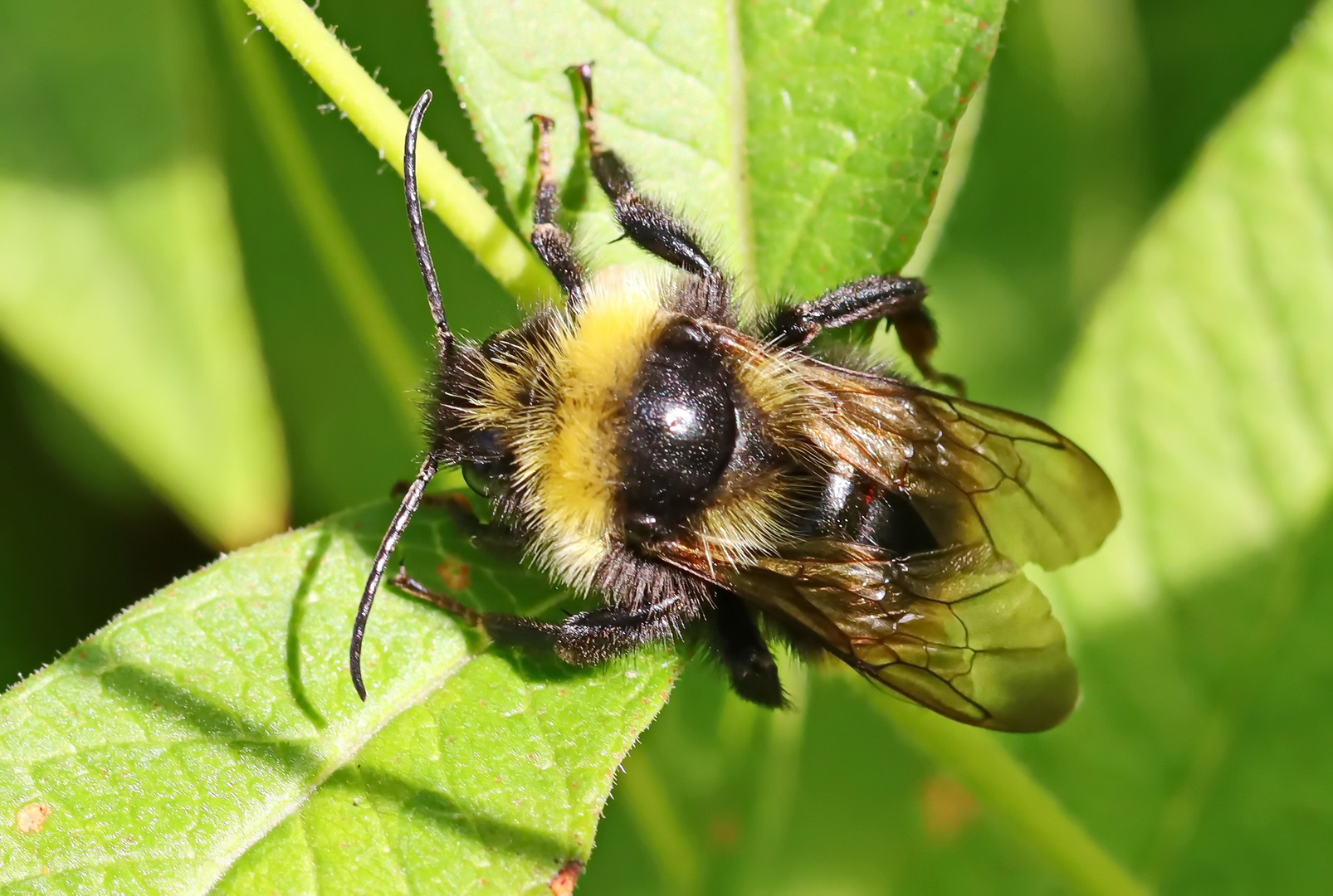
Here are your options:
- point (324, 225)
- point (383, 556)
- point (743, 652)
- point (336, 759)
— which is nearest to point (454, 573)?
point (383, 556)

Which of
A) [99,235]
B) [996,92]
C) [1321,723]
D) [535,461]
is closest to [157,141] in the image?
[99,235]

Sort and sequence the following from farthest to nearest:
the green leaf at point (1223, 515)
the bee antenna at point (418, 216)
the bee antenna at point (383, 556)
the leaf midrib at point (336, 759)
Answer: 1. the green leaf at point (1223, 515)
2. the bee antenna at point (418, 216)
3. the bee antenna at point (383, 556)
4. the leaf midrib at point (336, 759)

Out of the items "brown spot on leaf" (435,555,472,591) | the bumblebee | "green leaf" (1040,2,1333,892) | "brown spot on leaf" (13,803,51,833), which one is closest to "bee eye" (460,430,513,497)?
the bumblebee

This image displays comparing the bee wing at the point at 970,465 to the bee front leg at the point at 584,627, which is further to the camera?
the bee wing at the point at 970,465

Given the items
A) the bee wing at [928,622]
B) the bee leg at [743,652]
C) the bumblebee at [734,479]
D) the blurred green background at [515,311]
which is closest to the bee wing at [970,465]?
the bumblebee at [734,479]

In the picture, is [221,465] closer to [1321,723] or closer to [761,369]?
[761,369]

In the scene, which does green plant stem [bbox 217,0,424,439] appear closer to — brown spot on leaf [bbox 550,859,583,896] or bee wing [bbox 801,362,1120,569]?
bee wing [bbox 801,362,1120,569]

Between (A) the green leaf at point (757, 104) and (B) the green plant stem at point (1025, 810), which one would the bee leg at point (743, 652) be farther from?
(A) the green leaf at point (757, 104)
